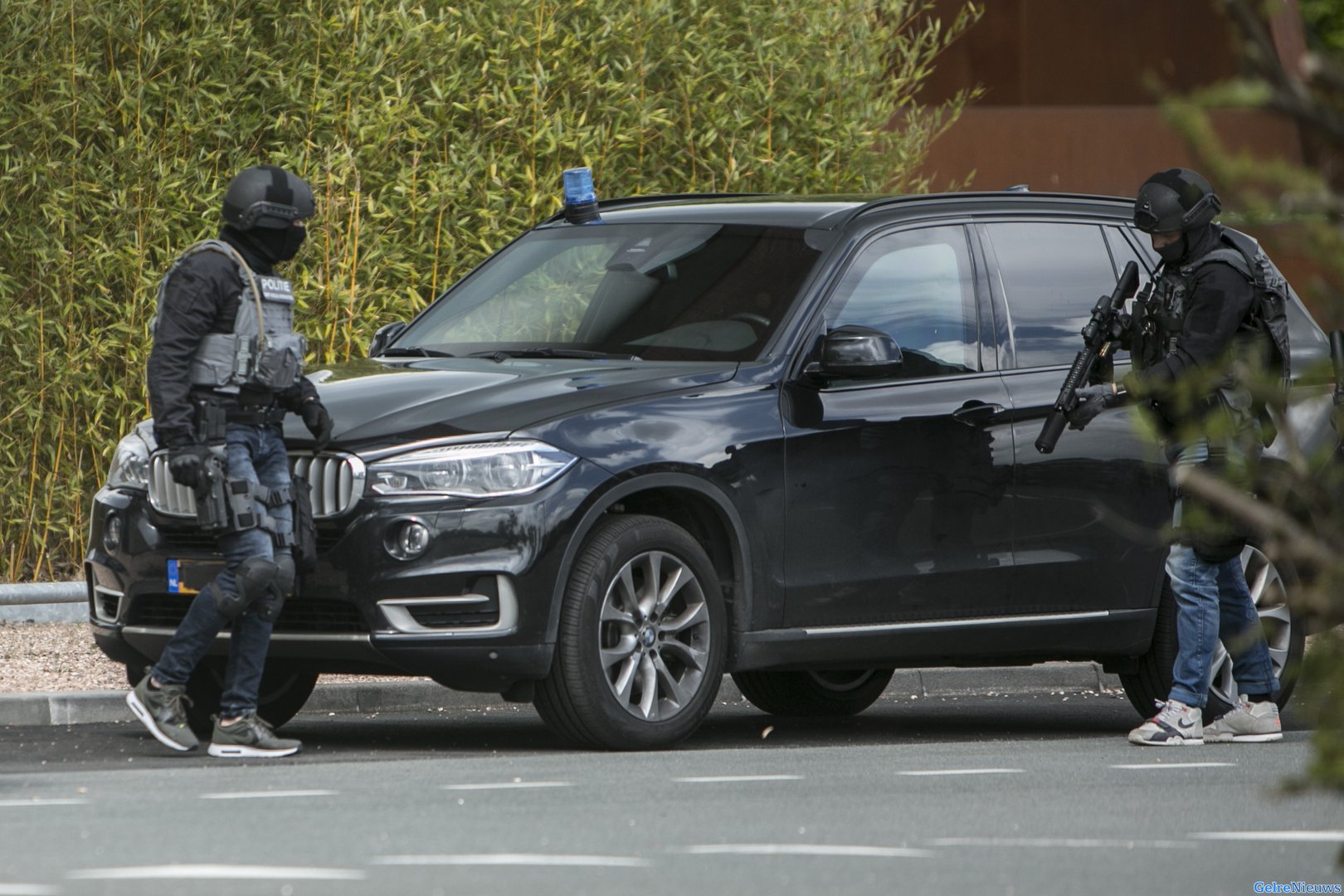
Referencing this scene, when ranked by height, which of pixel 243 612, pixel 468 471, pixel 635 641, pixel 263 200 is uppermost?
pixel 263 200

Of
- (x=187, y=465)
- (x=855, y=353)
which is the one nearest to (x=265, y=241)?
(x=187, y=465)

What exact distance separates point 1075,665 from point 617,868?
21.1ft

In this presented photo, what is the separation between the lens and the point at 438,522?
7.77 meters

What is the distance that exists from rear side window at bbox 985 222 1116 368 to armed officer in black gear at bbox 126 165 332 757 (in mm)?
2678

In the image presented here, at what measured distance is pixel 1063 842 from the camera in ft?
19.9

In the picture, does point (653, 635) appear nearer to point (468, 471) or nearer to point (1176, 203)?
point (468, 471)

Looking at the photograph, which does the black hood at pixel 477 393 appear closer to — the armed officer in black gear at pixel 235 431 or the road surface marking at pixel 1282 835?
the armed officer in black gear at pixel 235 431

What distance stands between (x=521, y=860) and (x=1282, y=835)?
193cm

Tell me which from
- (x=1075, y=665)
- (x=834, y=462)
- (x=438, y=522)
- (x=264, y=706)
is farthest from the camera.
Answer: (x=1075, y=665)

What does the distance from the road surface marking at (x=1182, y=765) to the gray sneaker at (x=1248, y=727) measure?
0.80m

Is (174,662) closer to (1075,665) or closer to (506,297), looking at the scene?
(506,297)

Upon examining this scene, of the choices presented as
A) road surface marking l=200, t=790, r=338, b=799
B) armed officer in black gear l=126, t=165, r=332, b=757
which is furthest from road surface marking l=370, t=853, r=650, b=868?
armed officer in black gear l=126, t=165, r=332, b=757

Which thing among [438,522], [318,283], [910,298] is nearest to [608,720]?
[438,522]

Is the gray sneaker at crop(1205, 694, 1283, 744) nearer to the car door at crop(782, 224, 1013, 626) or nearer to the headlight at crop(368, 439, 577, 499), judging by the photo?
the car door at crop(782, 224, 1013, 626)
